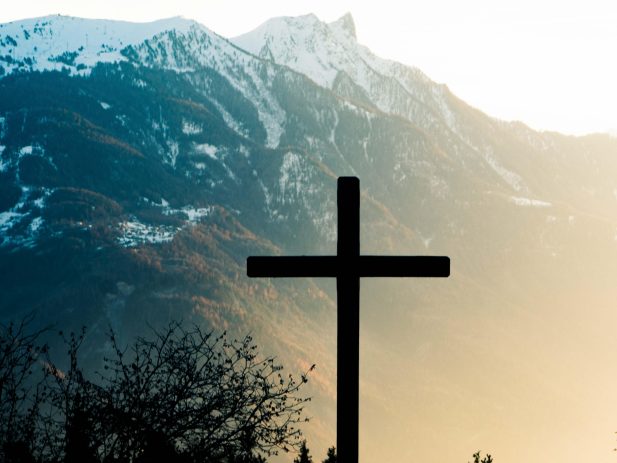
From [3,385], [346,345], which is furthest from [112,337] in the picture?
[346,345]

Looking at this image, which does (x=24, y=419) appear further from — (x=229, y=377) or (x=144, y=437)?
(x=229, y=377)

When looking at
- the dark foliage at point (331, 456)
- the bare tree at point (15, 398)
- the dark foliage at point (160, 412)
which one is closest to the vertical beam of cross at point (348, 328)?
the dark foliage at point (160, 412)

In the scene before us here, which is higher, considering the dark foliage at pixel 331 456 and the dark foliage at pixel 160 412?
the dark foliage at pixel 160 412

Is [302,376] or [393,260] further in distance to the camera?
[393,260]

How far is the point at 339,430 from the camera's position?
8109 mm

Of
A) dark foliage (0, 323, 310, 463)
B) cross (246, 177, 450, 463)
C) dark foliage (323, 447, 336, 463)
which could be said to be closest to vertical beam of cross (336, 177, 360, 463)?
cross (246, 177, 450, 463)

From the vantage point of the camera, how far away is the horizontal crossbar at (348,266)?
8727mm

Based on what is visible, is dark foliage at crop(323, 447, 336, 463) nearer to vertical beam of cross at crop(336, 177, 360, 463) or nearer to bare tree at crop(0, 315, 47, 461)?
vertical beam of cross at crop(336, 177, 360, 463)

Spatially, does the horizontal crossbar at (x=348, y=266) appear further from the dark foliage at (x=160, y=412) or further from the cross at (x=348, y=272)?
the dark foliage at (x=160, y=412)

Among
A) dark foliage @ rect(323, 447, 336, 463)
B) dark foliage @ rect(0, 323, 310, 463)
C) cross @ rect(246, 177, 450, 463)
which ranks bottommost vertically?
dark foliage @ rect(323, 447, 336, 463)

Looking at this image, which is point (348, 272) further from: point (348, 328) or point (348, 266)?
point (348, 328)

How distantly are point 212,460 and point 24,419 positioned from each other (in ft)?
5.26

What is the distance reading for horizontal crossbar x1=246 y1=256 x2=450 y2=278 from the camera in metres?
8.73

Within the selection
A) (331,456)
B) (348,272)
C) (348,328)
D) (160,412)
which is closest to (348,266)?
(348,272)
